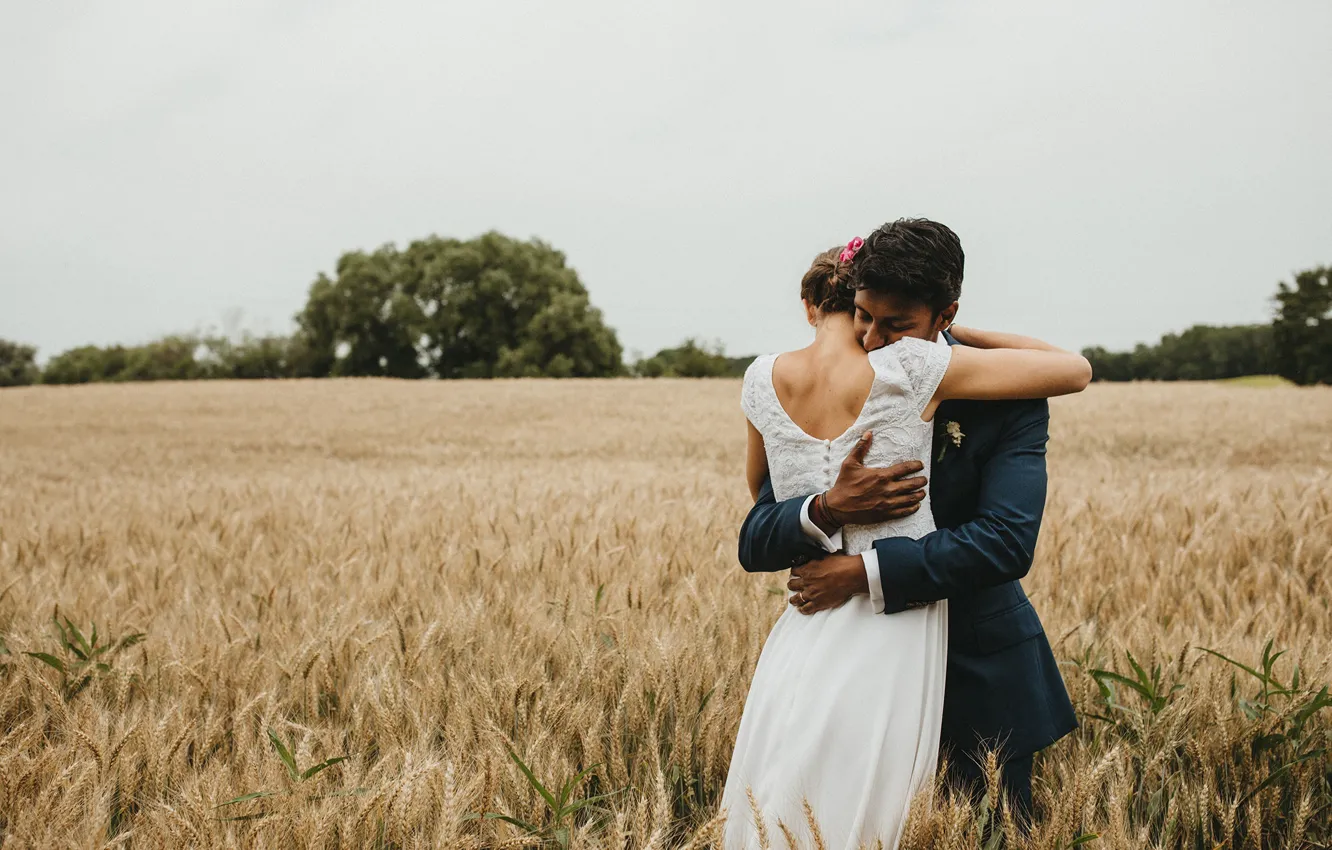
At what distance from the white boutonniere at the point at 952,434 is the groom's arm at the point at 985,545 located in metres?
0.09

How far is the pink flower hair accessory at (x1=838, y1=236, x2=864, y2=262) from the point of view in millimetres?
1714

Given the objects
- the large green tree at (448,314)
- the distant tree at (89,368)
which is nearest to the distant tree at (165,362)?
the distant tree at (89,368)

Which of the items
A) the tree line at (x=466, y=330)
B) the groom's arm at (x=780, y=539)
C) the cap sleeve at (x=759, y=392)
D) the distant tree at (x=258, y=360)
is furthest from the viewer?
the distant tree at (x=258, y=360)

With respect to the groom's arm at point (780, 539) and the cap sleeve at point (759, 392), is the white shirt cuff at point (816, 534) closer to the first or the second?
the groom's arm at point (780, 539)

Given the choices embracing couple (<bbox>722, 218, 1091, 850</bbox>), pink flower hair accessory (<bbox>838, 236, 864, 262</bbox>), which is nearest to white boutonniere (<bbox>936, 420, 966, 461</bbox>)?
embracing couple (<bbox>722, 218, 1091, 850</bbox>)

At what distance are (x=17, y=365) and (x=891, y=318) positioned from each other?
240 feet

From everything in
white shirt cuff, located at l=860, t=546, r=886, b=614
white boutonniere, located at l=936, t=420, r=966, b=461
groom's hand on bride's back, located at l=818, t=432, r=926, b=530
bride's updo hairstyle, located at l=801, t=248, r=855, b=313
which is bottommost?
white shirt cuff, located at l=860, t=546, r=886, b=614

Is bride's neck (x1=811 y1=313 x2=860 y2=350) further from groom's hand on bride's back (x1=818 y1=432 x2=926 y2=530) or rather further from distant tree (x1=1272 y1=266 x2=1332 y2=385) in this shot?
distant tree (x1=1272 y1=266 x2=1332 y2=385)

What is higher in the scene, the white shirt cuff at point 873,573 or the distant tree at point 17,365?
the distant tree at point 17,365

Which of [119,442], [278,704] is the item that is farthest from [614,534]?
[119,442]

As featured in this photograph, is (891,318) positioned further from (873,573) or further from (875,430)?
(873,573)

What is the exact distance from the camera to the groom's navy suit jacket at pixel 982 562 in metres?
1.49

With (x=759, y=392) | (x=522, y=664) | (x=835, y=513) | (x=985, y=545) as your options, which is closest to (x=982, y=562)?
(x=985, y=545)

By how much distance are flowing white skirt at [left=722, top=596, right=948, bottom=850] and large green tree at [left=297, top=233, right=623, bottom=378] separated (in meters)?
40.4
